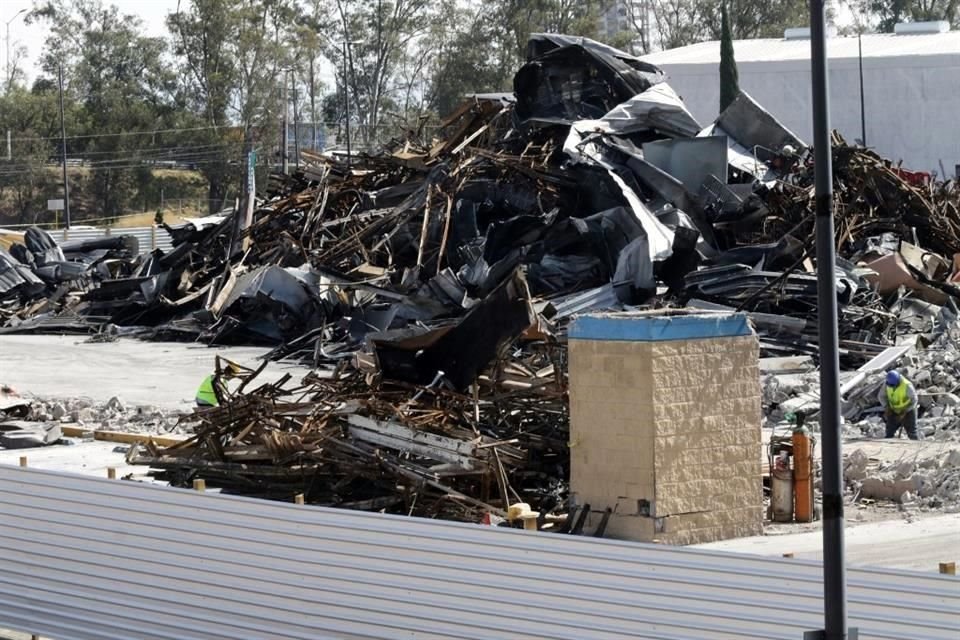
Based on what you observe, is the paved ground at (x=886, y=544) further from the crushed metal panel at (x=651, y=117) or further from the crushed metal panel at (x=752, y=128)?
the crushed metal panel at (x=752, y=128)

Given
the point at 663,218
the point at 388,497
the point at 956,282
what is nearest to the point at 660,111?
the point at 663,218

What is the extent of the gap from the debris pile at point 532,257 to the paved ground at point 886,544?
A: 288cm

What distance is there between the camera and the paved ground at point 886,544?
9.11m

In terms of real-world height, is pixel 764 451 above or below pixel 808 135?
below

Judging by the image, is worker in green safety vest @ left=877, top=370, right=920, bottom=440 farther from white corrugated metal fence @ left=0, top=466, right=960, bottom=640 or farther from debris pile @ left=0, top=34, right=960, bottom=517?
white corrugated metal fence @ left=0, top=466, right=960, bottom=640

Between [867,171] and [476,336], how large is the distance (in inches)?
606

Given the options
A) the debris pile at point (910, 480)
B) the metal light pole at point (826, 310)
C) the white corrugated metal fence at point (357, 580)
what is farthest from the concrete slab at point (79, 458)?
the metal light pole at point (826, 310)

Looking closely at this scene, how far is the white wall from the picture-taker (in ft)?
171

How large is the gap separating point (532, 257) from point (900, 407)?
10425mm

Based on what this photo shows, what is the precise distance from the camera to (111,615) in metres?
6.98

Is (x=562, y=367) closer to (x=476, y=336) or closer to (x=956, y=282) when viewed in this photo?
(x=476, y=336)

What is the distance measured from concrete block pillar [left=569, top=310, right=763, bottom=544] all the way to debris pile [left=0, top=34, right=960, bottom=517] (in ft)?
7.13

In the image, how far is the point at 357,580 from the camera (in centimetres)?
603

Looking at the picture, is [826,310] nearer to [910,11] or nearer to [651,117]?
[651,117]
